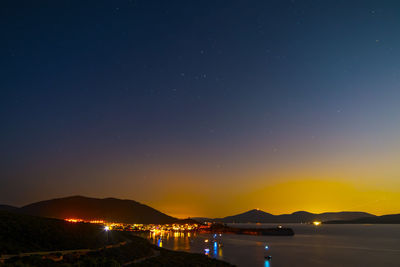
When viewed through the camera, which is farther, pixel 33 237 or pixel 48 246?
pixel 33 237

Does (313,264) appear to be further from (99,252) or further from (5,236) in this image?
(5,236)

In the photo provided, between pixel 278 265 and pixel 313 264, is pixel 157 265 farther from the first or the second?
pixel 313 264

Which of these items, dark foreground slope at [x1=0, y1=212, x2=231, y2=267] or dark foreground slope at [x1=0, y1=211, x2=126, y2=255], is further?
dark foreground slope at [x1=0, y1=211, x2=126, y2=255]

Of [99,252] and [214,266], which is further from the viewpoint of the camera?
[214,266]

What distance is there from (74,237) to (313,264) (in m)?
55.0

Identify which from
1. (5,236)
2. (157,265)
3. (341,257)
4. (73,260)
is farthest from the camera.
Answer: (341,257)

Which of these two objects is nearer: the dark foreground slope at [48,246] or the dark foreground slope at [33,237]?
the dark foreground slope at [48,246]

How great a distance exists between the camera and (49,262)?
94.9 ft

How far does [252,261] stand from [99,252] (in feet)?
149

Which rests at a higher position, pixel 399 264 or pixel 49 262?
pixel 49 262

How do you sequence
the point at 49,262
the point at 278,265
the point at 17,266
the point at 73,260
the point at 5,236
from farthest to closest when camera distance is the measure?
1. the point at 278,265
2. the point at 5,236
3. the point at 73,260
4. the point at 49,262
5. the point at 17,266

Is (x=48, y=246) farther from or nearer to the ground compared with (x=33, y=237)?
nearer to the ground

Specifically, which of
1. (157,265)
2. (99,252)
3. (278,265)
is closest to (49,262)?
(99,252)

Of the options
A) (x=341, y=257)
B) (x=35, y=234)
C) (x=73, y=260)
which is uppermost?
(x=35, y=234)
